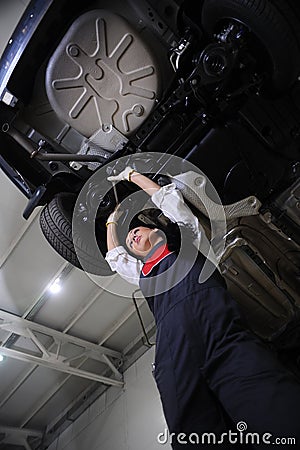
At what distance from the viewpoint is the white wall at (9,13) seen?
2605mm

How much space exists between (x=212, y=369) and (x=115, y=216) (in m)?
0.99

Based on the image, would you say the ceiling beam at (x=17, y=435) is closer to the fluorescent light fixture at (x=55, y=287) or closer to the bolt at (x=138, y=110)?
the fluorescent light fixture at (x=55, y=287)

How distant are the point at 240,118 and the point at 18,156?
131 centimetres

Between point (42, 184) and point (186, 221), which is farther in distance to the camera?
point (42, 184)

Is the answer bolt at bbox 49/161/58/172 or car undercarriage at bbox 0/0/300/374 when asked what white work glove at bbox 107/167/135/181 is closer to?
car undercarriage at bbox 0/0/300/374

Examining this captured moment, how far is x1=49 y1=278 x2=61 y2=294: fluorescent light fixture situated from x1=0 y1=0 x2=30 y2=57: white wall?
294 centimetres

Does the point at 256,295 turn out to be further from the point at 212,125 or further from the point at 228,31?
the point at 228,31

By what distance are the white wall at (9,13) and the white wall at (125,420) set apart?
4.49 meters

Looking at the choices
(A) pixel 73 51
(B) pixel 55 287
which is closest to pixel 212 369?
(A) pixel 73 51

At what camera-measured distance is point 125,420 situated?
5.30 m

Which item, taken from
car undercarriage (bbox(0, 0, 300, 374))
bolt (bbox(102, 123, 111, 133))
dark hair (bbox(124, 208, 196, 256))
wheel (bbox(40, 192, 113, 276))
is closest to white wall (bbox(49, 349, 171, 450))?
wheel (bbox(40, 192, 113, 276))

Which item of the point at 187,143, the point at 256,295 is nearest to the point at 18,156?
the point at 187,143

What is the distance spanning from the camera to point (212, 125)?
6.20 feet

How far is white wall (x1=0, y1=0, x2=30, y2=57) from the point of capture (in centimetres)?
261
